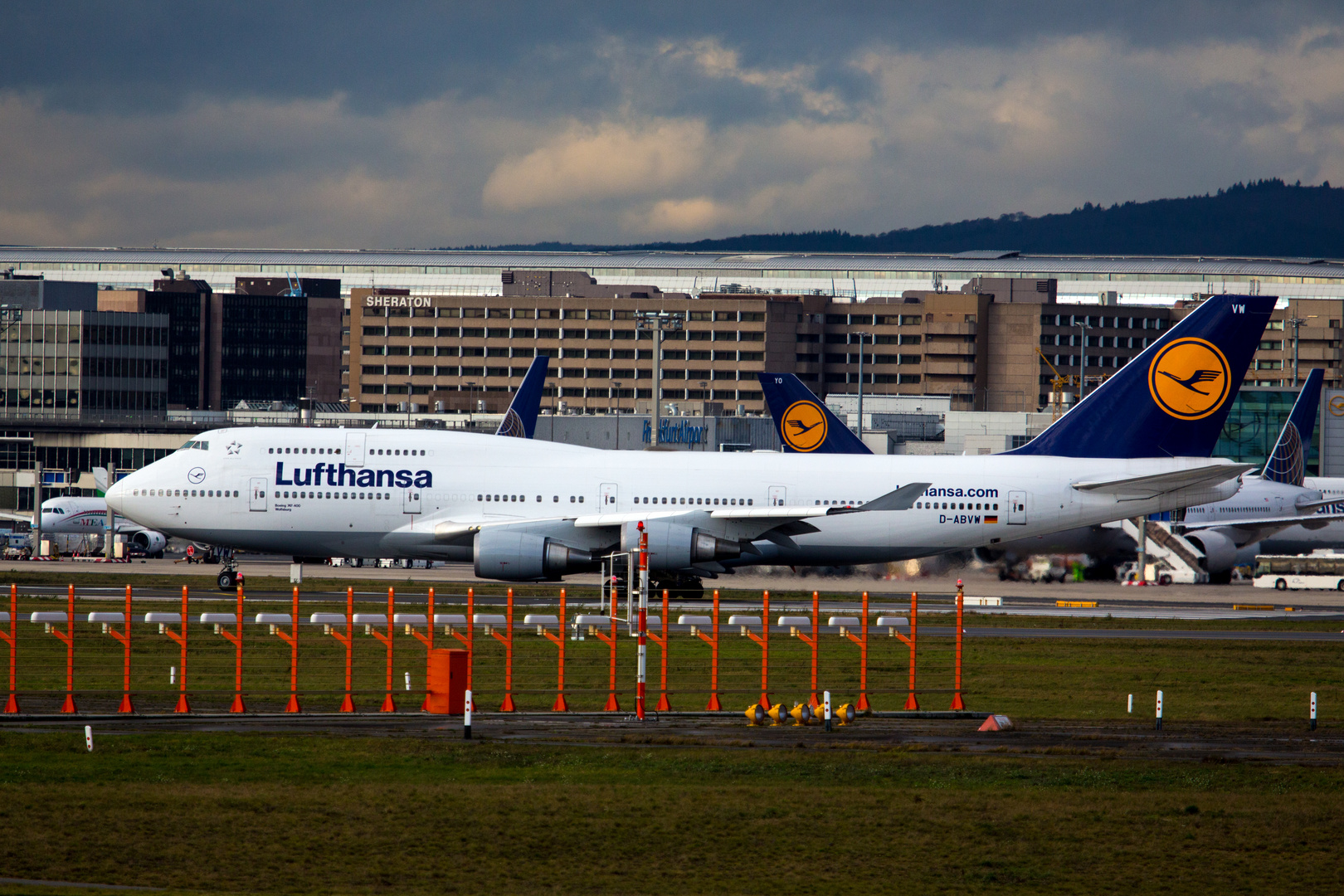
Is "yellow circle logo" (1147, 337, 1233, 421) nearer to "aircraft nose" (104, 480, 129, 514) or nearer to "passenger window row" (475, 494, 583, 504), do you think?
"passenger window row" (475, 494, 583, 504)

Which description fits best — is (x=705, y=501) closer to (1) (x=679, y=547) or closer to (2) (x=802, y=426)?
(1) (x=679, y=547)

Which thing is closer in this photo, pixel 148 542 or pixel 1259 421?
pixel 148 542

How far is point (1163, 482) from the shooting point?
51312 millimetres

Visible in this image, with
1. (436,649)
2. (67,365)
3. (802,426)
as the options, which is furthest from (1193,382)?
(67,365)

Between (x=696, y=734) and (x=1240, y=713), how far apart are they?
11.3 meters

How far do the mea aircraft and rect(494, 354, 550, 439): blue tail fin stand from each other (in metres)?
40.2

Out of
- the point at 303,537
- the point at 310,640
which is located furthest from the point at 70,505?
the point at 310,640

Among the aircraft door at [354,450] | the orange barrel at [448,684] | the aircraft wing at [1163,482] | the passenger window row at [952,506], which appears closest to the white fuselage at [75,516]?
the aircraft door at [354,450]

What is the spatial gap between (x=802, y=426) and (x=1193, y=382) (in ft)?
86.5

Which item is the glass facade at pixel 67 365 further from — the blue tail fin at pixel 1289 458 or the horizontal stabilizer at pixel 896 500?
the horizontal stabilizer at pixel 896 500

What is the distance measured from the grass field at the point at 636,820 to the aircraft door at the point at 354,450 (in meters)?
29.2

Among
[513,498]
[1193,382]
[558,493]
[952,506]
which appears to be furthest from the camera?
[1193,382]

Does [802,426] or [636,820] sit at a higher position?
[802,426]

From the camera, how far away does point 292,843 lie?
16.5m
